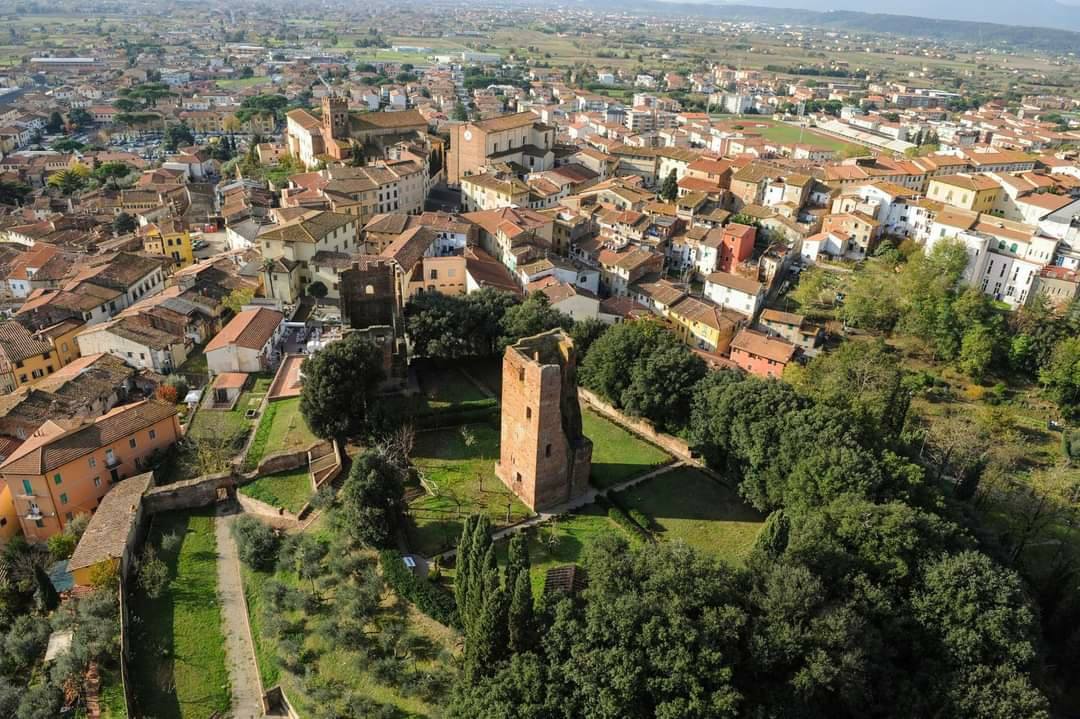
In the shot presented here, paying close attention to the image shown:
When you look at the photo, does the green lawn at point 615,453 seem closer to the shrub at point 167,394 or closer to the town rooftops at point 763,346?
the town rooftops at point 763,346

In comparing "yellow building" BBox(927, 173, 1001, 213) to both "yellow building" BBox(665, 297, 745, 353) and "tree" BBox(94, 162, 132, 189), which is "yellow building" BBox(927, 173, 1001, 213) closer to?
"yellow building" BBox(665, 297, 745, 353)

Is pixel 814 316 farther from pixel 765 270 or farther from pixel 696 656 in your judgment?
pixel 696 656

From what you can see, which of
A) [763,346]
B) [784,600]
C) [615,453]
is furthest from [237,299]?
[784,600]

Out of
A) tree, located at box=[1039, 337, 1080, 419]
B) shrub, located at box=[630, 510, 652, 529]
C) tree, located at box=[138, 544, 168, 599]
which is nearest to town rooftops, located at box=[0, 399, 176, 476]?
tree, located at box=[138, 544, 168, 599]

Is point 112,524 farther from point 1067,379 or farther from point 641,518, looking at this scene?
point 1067,379

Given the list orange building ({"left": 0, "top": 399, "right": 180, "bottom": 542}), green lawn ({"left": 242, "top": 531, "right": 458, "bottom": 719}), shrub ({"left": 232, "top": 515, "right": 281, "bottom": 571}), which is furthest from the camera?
orange building ({"left": 0, "top": 399, "right": 180, "bottom": 542})

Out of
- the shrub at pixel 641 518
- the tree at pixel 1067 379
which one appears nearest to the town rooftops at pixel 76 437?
the shrub at pixel 641 518
